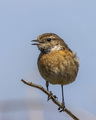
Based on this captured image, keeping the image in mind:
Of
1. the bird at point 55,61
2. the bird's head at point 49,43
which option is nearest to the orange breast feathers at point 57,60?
the bird at point 55,61

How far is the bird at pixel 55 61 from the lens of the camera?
16.0ft

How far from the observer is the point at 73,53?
5266 millimetres

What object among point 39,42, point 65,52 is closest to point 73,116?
point 65,52

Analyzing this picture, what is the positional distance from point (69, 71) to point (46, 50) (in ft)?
2.21

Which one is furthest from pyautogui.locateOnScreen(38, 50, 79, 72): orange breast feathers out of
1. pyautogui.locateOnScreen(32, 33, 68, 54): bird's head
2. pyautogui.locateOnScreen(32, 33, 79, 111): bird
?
pyautogui.locateOnScreen(32, 33, 68, 54): bird's head

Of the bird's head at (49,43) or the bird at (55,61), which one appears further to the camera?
the bird's head at (49,43)

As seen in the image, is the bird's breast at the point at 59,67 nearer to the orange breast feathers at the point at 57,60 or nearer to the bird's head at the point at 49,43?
the orange breast feathers at the point at 57,60

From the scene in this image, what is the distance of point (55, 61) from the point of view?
498cm

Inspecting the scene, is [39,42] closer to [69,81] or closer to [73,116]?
[69,81]

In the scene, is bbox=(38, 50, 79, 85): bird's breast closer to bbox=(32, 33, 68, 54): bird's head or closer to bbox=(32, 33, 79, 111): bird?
bbox=(32, 33, 79, 111): bird

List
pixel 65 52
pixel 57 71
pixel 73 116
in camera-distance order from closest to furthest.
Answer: pixel 73 116 → pixel 57 71 → pixel 65 52

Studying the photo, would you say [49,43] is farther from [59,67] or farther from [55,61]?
[59,67]

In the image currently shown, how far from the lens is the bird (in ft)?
16.0

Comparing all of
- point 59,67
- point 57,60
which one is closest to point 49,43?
point 57,60
